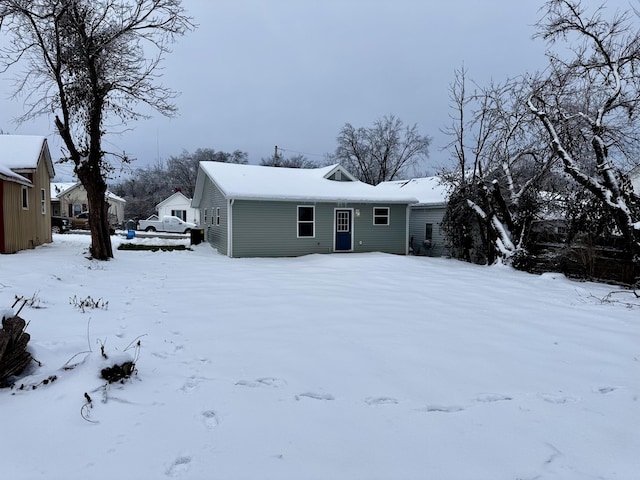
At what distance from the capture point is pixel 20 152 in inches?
591

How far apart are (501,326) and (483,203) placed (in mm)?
10003

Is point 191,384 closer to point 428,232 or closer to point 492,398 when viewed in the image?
point 492,398

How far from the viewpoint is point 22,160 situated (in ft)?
47.6

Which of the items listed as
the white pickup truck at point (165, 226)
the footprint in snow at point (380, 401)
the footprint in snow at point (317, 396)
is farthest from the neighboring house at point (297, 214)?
the white pickup truck at point (165, 226)

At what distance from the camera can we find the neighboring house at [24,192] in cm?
1222

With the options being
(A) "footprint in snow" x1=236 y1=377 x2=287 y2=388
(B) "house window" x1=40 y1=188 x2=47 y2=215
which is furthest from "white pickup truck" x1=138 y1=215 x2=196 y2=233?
(A) "footprint in snow" x1=236 y1=377 x2=287 y2=388

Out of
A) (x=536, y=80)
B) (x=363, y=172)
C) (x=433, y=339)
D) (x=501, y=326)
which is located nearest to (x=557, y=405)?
(x=433, y=339)

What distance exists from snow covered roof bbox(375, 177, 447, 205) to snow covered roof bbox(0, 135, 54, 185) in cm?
1415

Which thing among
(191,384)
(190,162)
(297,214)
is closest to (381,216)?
(297,214)

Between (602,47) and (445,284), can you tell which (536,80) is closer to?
(602,47)

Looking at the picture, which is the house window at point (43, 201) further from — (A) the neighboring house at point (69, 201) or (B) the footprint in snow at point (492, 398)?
(A) the neighboring house at point (69, 201)

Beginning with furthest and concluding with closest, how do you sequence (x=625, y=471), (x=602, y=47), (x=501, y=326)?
(x=602, y=47) → (x=501, y=326) → (x=625, y=471)

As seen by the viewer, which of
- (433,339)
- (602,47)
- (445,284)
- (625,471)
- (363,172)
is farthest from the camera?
(363,172)

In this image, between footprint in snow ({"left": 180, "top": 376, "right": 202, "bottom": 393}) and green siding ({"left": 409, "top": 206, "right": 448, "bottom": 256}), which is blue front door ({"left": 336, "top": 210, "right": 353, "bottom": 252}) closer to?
green siding ({"left": 409, "top": 206, "right": 448, "bottom": 256})
